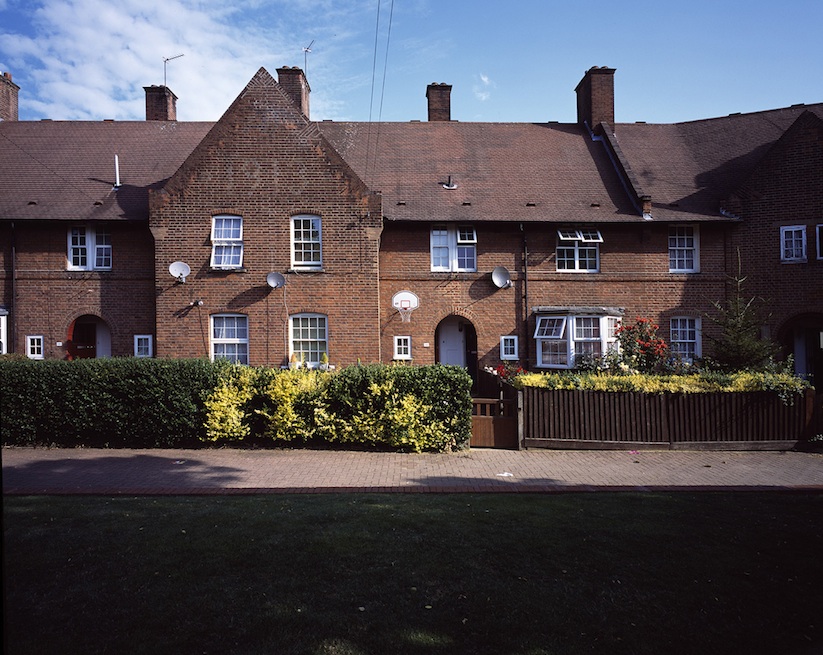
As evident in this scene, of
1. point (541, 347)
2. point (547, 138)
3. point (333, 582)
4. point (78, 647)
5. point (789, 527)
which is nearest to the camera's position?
point (78, 647)

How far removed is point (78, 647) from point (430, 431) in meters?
8.29

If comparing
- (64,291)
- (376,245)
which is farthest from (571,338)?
(64,291)

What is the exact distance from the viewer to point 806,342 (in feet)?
63.0

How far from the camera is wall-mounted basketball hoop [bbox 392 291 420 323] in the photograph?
18.5 metres

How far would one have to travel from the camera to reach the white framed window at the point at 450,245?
61.8ft

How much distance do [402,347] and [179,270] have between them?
23.9 ft

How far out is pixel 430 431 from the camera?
→ 1189cm

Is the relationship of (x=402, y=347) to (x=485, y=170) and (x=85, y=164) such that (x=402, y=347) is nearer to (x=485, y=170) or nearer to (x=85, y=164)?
(x=485, y=170)

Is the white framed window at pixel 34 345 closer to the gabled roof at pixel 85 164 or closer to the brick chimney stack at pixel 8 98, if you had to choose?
the gabled roof at pixel 85 164

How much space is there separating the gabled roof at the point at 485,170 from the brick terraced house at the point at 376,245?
0.35 feet

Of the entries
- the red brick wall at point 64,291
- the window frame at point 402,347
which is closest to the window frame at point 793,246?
the window frame at point 402,347

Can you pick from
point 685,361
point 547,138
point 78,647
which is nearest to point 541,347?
point 685,361

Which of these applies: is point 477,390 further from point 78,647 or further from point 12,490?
point 78,647

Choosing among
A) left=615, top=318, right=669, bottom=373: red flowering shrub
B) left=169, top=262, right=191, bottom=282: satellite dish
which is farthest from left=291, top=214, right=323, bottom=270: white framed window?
left=615, top=318, right=669, bottom=373: red flowering shrub
